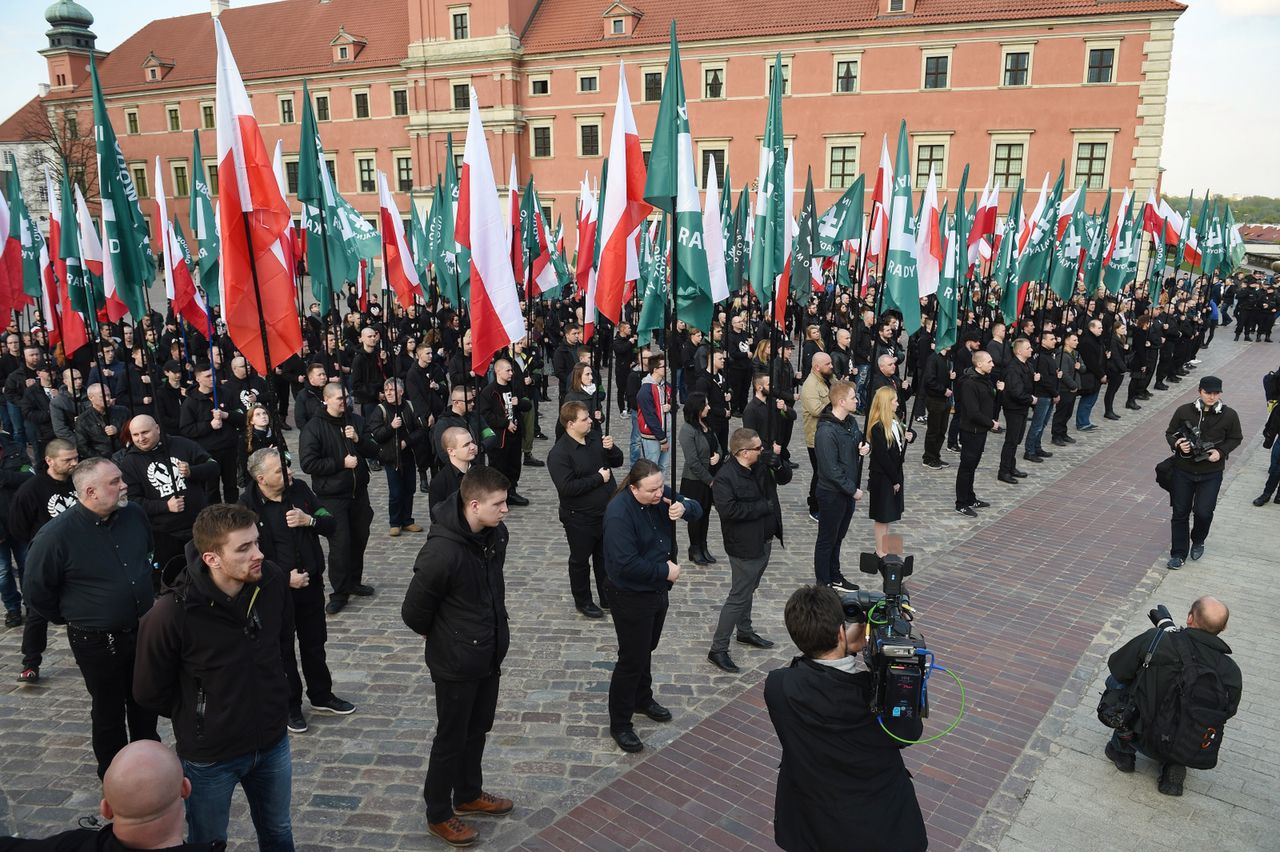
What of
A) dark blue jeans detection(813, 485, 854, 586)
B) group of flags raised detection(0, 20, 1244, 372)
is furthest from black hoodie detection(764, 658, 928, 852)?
dark blue jeans detection(813, 485, 854, 586)

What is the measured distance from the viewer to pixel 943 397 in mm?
11938

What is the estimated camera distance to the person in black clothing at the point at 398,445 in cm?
855

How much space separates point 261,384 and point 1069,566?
10.3m

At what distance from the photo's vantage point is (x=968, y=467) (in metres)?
9.88

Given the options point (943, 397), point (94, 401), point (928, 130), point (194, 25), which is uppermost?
point (194, 25)

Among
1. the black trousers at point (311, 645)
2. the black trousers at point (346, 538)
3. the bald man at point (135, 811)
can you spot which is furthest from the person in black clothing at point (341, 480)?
the bald man at point (135, 811)

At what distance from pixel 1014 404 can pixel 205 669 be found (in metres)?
10.6

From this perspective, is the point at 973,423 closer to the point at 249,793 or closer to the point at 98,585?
the point at 249,793

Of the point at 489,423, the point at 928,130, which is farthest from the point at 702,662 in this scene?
the point at 928,130

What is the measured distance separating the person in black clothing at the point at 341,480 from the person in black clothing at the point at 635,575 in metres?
3.05

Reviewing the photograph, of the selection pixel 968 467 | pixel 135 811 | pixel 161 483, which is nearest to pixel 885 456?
pixel 968 467

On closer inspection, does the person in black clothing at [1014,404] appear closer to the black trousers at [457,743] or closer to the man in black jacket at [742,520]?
the man in black jacket at [742,520]

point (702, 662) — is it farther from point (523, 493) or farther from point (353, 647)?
point (523, 493)

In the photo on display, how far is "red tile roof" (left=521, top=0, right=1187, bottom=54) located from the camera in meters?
34.5
